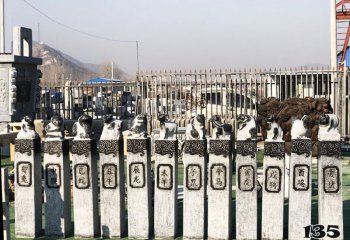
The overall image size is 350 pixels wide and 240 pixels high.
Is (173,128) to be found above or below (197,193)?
above

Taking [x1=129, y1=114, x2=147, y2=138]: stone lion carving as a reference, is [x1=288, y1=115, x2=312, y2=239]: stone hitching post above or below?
below

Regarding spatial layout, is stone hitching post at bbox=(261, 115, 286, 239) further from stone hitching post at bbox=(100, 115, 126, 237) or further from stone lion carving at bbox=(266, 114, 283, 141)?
stone hitching post at bbox=(100, 115, 126, 237)

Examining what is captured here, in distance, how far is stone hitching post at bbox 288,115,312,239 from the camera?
7871 millimetres

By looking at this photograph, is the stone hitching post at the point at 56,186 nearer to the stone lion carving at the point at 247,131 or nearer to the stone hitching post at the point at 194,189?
the stone hitching post at the point at 194,189

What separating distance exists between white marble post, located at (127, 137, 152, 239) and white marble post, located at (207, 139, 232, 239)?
36.2 inches

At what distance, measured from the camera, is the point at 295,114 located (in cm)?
1631

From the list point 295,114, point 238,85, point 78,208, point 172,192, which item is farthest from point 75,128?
point 238,85

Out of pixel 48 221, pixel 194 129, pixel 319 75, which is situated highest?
pixel 319 75

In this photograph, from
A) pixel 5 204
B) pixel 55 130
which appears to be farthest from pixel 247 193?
pixel 5 204

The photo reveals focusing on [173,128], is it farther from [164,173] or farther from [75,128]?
[75,128]

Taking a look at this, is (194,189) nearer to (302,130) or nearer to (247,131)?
(247,131)

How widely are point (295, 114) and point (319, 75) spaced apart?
4.65 metres

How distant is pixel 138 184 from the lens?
8.45 m

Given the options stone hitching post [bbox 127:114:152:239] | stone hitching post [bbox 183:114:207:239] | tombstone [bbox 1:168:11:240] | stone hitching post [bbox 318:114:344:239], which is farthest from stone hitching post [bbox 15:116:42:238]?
stone hitching post [bbox 318:114:344:239]
